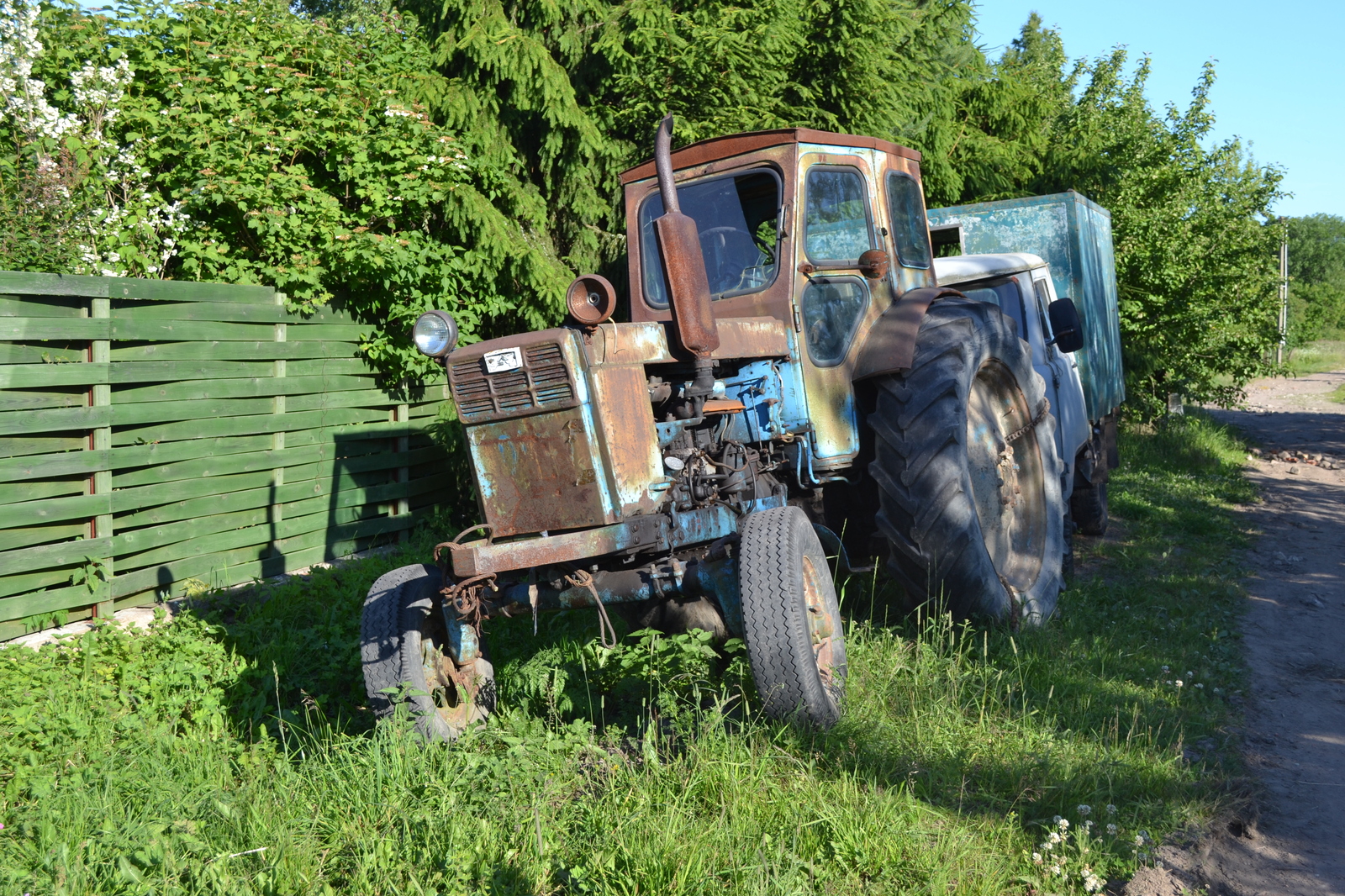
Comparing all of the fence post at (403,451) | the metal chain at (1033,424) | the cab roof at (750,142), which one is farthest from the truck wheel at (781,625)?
the fence post at (403,451)

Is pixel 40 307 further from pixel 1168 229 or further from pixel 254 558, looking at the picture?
pixel 1168 229

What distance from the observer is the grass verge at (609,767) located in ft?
10.2

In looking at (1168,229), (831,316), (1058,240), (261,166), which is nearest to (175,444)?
(261,166)

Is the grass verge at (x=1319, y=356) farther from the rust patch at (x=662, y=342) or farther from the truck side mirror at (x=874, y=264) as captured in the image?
the rust patch at (x=662, y=342)

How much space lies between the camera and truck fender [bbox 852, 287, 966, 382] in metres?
4.91

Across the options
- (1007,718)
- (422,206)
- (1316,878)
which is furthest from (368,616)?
(422,206)

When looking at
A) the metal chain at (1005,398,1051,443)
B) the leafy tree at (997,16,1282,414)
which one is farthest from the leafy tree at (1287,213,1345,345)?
the metal chain at (1005,398,1051,443)

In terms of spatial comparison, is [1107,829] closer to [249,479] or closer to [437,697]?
[437,697]

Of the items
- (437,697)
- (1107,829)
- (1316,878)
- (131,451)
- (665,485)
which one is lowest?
(1316,878)

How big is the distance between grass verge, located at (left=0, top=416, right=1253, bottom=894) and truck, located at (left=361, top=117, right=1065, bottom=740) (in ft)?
0.88

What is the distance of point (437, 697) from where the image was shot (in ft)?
13.9

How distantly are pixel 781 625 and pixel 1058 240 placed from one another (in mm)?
7128

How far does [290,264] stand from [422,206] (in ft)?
3.66

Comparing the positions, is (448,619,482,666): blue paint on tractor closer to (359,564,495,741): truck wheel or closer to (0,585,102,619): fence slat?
(359,564,495,741): truck wheel
